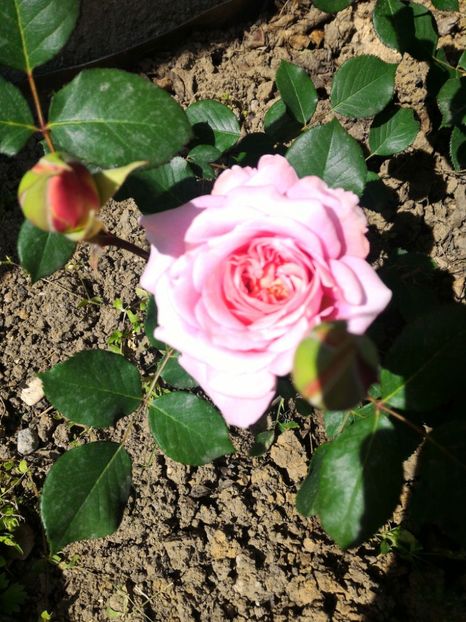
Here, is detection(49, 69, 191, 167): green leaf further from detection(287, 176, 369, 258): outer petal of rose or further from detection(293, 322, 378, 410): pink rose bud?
detection(293, 322, 378, 410): pink rose bud

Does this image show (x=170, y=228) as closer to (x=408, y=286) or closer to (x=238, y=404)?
(x=238, y=404)

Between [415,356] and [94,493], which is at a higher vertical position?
[415,356]

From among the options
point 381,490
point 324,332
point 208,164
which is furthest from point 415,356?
point 208,164

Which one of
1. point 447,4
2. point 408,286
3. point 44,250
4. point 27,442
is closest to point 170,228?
point 44,250

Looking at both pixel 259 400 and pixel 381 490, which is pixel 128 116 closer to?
pixel 259 400

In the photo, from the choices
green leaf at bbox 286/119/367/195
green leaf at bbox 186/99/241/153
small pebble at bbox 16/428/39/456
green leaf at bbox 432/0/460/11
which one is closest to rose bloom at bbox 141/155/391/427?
green leaf at bbox 286/119/367/195

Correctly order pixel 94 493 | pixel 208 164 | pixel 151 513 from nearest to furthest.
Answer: pixel 94 493
pixel 208 164
pixel 151 513

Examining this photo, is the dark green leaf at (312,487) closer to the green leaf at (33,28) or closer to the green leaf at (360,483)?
the green leaf at (360,483)
